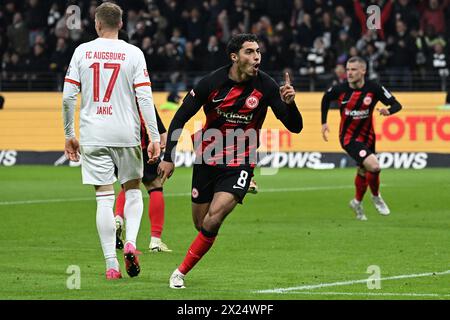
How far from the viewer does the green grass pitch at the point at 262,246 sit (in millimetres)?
9414

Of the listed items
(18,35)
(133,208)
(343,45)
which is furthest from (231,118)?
(18,35)

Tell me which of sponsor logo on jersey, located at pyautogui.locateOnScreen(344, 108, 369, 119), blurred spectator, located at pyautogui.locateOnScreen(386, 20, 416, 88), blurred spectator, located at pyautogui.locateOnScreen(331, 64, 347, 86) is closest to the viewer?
sponsor logo on jersey, located at pyautogui.locateOnScreen(344, 108, 369, 119)

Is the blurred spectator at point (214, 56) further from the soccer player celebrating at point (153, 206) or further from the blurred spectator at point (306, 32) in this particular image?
the soccer player celebrating at point (153, 206)

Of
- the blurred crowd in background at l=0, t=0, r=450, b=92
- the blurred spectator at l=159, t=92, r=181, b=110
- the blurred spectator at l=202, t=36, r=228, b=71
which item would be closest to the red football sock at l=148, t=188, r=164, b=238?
the blurred crowd in background at l=0, t=0, r=450, b=92

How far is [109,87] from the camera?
33.5 ft

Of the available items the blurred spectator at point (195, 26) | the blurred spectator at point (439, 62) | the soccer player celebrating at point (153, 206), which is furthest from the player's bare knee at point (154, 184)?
the blurred spectator at point (195, 26)

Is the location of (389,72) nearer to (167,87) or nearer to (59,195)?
(167,87)

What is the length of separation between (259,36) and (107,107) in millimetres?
20108

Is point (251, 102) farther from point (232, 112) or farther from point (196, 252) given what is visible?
point (196, 252)

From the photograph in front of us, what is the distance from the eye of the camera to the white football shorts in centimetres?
1024

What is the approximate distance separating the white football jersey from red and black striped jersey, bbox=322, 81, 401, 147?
7685 mm

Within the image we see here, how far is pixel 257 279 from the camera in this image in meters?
10.1

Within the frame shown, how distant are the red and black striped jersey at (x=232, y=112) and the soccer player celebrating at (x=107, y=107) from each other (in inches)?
16.7

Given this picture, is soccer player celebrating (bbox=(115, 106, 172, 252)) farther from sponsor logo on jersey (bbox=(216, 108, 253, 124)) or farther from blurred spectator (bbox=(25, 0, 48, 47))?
blurred spectator (bbox=(25, 0, 48, 47))
